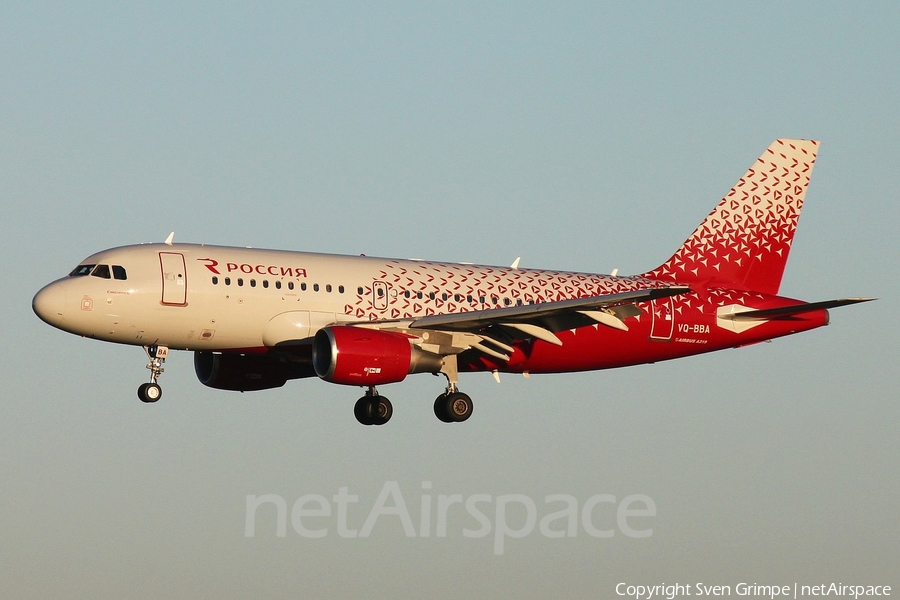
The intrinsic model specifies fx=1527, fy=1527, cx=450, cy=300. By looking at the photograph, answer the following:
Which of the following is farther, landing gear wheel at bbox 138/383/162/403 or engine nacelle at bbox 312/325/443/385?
landing gear wheel at bbox 138/383/162/403

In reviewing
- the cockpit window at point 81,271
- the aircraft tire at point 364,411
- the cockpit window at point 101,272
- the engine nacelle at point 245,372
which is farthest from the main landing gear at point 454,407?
the cockpit window at point 81,271

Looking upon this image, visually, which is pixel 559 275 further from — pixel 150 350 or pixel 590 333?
pixel 150 350

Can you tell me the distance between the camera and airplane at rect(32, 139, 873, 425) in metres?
42.7

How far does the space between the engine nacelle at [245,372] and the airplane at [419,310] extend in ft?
0.17

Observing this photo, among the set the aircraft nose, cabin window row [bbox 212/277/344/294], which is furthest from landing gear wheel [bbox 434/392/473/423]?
the aircraft nose

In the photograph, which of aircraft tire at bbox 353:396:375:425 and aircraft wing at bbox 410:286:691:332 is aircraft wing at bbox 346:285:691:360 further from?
aircraft tire at bbox 353:396:375:425

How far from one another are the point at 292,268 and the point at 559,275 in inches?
377

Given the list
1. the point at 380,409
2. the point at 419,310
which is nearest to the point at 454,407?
the point at 380,409

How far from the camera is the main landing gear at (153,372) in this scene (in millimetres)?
43656

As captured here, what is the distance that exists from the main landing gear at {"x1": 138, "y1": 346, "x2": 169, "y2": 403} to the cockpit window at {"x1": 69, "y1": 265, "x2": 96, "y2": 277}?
8.86ft

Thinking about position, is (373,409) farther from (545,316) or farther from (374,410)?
(545,316)

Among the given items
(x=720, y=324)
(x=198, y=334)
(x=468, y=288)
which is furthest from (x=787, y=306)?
(x=198, y=334)

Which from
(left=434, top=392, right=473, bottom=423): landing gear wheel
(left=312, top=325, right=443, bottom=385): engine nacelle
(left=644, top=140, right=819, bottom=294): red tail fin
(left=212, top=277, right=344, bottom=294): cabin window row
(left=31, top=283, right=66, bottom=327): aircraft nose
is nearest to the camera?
(left=31, top=283, right=66, bottom=327): aircraft nose

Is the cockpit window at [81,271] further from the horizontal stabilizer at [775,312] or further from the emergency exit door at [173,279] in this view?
the horizontal stabilizer at [775,312]
